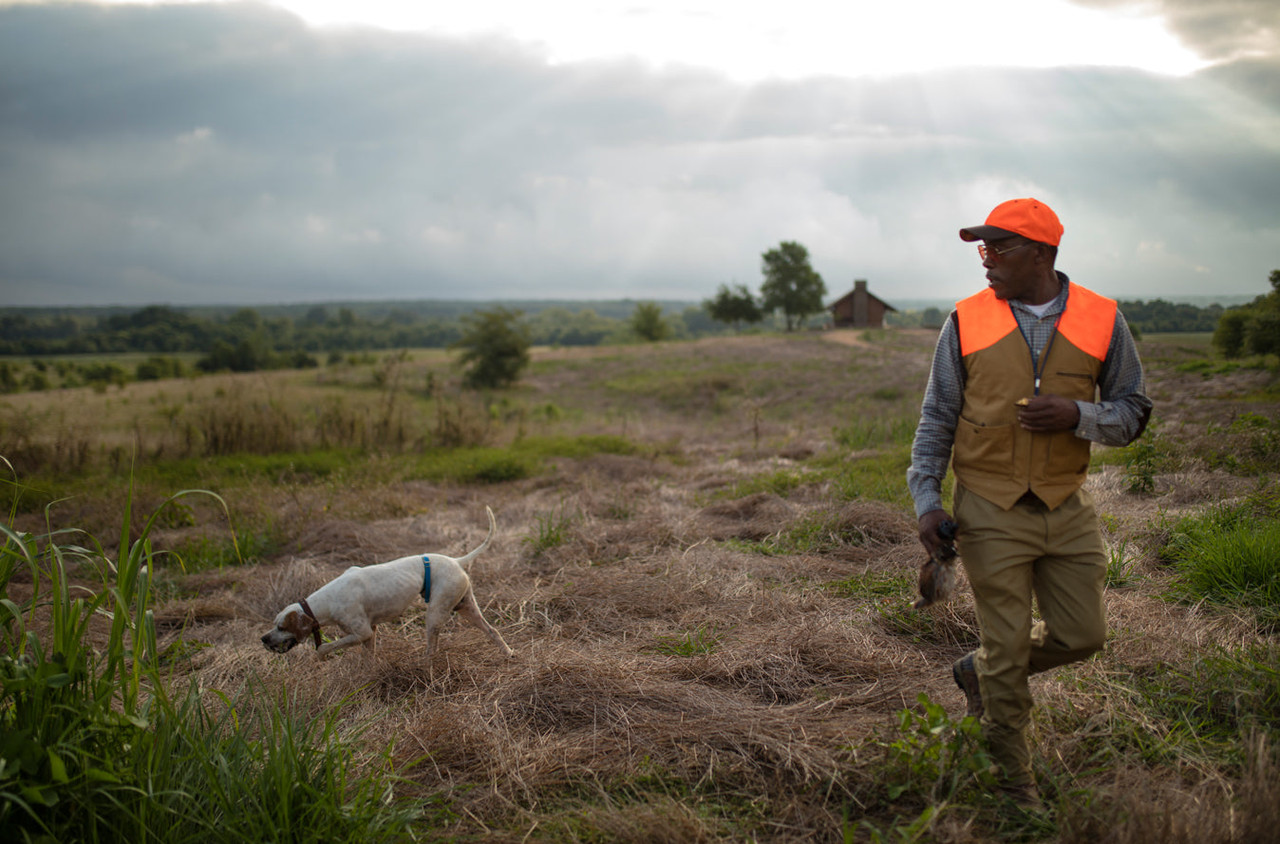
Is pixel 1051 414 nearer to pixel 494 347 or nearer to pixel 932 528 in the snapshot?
pixel 932 528

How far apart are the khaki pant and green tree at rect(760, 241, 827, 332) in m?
56.2

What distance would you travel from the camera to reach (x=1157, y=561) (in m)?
4.55

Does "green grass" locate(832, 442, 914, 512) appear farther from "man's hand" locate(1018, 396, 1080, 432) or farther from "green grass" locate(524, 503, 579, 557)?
"man's hand" locate(1018, 396, 1080, 432)

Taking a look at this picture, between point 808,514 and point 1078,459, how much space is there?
12.9 feet

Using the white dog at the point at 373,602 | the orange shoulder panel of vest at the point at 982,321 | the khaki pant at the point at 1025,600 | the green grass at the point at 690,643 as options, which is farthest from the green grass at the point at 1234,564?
the white dog at the point at 373,602

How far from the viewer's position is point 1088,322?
2.53 meters

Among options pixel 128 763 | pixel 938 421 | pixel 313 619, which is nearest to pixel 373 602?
pixel 313 619

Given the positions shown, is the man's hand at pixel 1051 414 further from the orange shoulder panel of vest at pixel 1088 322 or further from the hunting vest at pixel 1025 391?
Result: the orange shoulder panel of vest at pixel 1088 322

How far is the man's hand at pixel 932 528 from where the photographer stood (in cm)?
253

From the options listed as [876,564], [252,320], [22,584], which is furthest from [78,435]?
[252,320]

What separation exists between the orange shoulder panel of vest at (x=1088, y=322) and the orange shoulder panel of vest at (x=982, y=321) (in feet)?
0.59

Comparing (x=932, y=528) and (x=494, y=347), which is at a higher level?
(x=494, y=347)

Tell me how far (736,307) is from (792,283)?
199 inches

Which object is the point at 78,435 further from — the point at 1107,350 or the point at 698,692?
the point at 1107,350
